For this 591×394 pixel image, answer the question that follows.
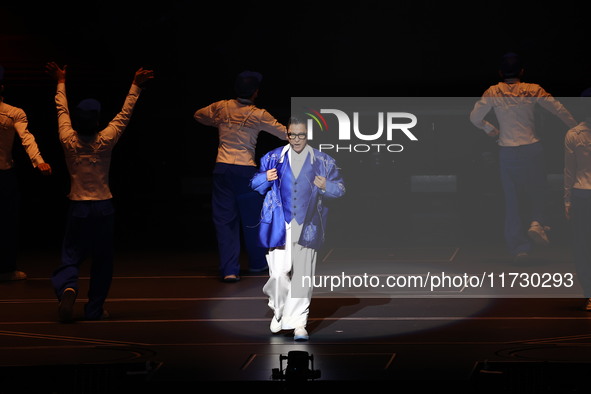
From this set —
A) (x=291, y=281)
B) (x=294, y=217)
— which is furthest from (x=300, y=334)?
(x=294, y=217)

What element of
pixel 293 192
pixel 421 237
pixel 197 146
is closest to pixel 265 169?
pixel 293 192

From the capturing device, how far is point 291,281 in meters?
8.66

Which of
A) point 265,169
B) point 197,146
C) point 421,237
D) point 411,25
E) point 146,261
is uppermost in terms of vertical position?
point 197,146

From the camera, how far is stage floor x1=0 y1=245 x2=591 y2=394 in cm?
680

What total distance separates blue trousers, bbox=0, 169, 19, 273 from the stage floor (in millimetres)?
250

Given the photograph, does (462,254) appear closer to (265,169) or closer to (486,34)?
(265,169)

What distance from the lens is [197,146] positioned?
26797mm

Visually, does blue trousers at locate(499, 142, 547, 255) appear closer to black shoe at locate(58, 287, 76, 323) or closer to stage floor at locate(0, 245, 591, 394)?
stage floor at locate(0, 245, 591, 394)

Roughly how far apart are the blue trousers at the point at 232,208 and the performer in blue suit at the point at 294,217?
2770 millimetres

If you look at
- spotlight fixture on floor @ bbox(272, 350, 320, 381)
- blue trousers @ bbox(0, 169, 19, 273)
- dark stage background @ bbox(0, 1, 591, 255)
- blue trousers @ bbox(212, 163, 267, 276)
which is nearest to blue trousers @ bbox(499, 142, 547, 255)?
blue trousers @ bbox(212, 163, 267, 276)

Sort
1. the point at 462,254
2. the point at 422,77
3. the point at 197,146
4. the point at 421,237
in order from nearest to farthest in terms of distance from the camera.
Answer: the point at 462,254 → the point at 421,237 → the point at 422,77 → the point at 197,146

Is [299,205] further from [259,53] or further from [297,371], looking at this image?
[259,53]

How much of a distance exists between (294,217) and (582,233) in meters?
2.41

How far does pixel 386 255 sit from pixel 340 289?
2353mm
